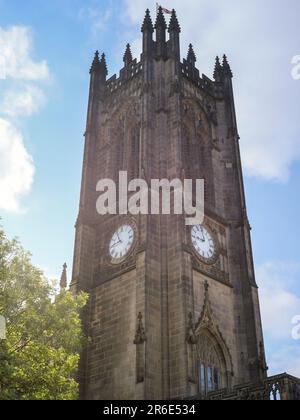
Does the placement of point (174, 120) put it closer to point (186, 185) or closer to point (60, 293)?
point (186, 185)

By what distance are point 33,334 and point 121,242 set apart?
13.5 metres

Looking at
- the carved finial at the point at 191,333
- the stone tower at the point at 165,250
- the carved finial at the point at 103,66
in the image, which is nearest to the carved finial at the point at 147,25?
the stone tower at the point at 165,250

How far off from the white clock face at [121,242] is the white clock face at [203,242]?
145 inches

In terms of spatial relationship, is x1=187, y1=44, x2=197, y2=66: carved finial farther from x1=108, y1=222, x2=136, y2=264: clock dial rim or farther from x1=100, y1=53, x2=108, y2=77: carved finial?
x1=108, y1=222, x2=136, y2=264: clock dial rim

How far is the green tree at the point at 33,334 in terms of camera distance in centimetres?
1848

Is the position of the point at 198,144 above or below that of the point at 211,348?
above

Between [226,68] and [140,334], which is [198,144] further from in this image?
[140,334]

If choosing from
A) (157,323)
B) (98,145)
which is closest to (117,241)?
(157,323)

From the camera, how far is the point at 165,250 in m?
30.3

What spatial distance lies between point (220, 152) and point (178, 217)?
1091 centimetres

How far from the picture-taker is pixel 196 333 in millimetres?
27984

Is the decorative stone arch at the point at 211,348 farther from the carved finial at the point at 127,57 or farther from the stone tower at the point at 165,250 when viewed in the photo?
the carved finial at the point at 127,57

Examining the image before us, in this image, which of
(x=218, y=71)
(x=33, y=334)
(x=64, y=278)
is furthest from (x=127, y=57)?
(x=33, y=334)

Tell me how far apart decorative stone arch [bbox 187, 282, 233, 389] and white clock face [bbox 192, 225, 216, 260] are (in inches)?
105
